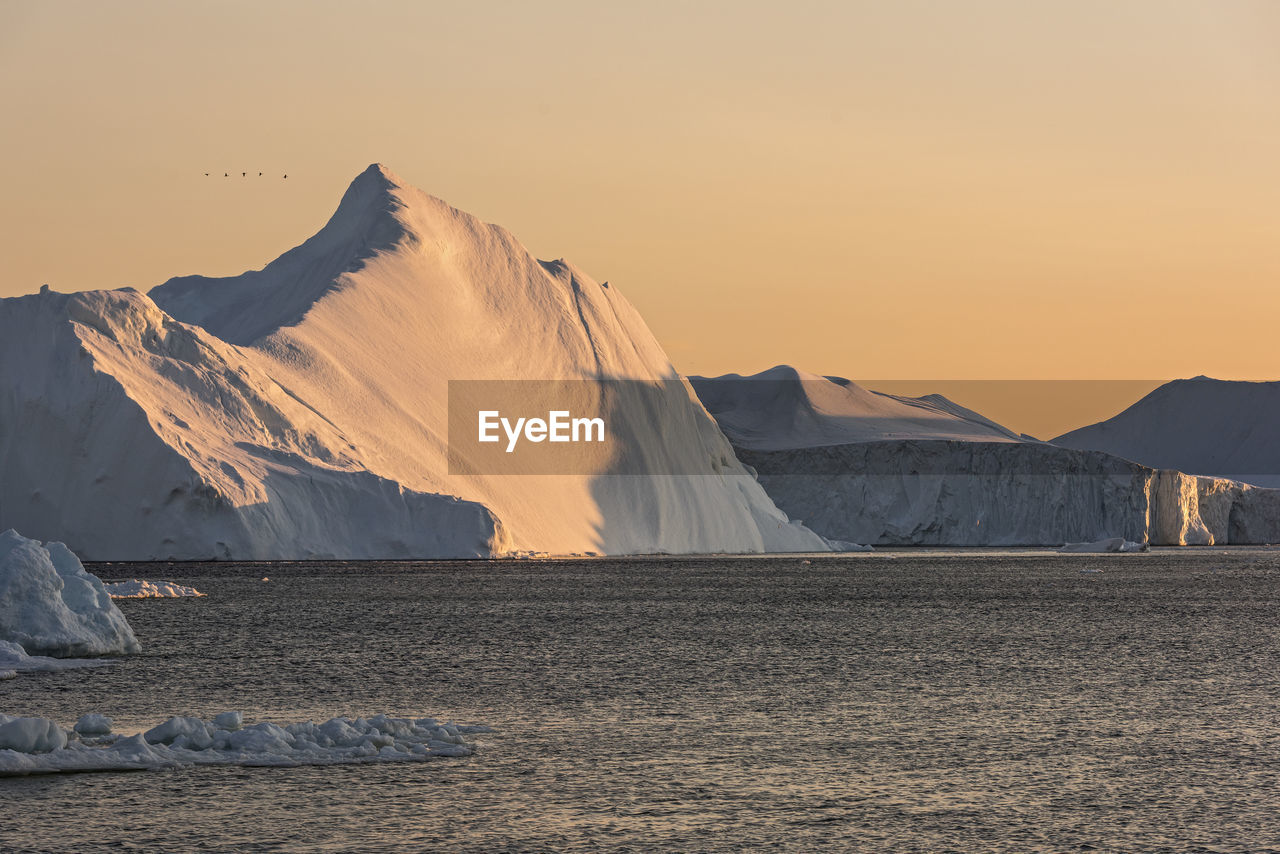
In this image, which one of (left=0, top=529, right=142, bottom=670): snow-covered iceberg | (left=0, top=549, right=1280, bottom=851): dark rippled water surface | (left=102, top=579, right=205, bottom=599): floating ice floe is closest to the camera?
(left=0, top=549, right=1280, bottom=851): dark rippled water surface

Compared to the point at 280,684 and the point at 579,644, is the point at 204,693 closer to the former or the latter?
the point at 280,684

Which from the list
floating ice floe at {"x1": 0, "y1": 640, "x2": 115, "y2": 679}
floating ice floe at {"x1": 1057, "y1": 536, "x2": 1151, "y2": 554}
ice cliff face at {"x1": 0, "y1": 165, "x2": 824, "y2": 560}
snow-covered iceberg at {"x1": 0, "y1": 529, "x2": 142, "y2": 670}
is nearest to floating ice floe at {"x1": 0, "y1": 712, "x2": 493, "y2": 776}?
floating ice floe at {"x1": 0, "y1": 640, "x2": 115, "y2": 679}

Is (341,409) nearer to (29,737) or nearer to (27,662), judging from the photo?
(27,662)

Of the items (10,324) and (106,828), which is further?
(10,324)

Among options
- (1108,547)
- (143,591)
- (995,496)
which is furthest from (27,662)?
(995,496)

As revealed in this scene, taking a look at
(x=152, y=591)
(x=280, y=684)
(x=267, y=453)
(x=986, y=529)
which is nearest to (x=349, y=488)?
(x=267, y=453)

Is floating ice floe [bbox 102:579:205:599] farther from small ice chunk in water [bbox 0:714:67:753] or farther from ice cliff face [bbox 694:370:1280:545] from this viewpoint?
ice cliff face [bbox 694:370:1280:545]

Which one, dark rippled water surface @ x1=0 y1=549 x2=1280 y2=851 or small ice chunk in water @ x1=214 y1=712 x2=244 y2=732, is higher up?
small ice chunk in water @ x1=214 y1=712 x2=244 y2=732

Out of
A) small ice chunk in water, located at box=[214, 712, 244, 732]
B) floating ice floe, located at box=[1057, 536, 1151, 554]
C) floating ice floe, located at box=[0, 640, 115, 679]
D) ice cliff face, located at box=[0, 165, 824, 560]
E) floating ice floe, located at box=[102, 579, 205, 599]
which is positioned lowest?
floating ice floe, located at box=[1057, 536, 1151, 554]
